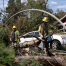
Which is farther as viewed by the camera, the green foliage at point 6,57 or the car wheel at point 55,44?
the car wheel at point 55,44

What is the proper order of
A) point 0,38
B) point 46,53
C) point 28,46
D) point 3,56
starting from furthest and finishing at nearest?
point 28,46, point 46,53, point 0,38, point 3,56

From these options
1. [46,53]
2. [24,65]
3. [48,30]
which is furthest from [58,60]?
[48,30]

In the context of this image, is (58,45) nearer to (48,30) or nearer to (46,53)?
(48,30)

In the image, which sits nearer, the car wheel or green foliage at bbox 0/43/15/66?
green foliage at bbox 0/43/15/66

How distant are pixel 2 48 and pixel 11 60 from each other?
0.30m

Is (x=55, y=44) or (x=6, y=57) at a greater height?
(x=55, y=44)

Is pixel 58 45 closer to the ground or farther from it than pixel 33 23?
closer to the ground

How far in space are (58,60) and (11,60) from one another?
2.10 m

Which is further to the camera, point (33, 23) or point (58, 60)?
point (33, 23)

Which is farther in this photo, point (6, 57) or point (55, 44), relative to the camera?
point (55, 44)

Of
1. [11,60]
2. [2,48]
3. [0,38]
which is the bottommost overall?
[11,60]

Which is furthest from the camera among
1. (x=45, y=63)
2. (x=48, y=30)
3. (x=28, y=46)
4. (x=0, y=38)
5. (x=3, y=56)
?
(x=48, y=30)

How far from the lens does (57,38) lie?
9.88 metres

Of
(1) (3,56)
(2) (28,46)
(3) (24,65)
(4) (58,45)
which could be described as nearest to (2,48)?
(1) (3,56)
